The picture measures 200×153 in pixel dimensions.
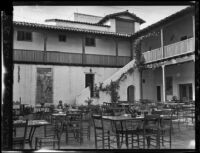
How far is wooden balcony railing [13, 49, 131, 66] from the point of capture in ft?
63.0

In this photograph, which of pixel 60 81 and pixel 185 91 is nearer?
pixel 185 91

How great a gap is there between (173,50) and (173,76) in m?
3.39

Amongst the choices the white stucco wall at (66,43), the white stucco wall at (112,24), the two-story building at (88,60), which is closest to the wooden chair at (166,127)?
the two-story building at (88,60)

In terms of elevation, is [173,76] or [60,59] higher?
[60,59]

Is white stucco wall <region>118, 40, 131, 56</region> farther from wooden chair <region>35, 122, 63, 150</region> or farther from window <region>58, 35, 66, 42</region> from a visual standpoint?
wooden chair <region>35, 122, 63, 150</region>

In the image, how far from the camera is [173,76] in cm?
2016

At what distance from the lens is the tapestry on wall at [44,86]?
19594 millimetres

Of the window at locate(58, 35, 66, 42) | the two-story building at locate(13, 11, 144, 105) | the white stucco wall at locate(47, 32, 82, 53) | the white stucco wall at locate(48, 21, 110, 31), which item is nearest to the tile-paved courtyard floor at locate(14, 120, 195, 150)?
the two-story building at locate(13, 11, 144, 105)

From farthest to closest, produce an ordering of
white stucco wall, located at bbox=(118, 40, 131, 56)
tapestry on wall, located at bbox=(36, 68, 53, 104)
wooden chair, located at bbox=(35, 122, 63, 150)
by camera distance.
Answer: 1. white stucco wall, located at bbox=(118, 40, 131, 56)
2. tapestry on wall, located at bbox=(36, 68, 53, 104)
3. wooden chair, located at bbox=(35, 122, 63, 150)

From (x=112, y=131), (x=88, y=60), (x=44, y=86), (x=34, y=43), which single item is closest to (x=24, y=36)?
(x=34, y=43)

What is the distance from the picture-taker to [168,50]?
17.9m

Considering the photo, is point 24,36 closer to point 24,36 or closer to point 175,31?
point 24,36

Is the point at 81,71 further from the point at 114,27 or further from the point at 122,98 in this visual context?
the point at 114,27

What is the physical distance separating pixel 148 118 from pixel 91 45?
1715 centimetres
